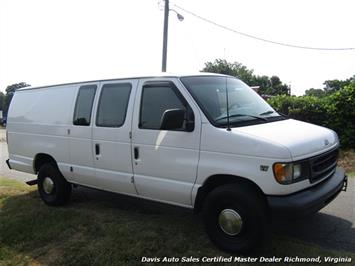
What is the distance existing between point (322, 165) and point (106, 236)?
281 cm

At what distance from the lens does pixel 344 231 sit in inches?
193

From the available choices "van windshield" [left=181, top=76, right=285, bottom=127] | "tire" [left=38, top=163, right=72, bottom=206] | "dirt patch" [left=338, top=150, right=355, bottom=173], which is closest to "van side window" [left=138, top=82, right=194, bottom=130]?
"van windshield" [left=181, top=76, right=285, bottom=127]

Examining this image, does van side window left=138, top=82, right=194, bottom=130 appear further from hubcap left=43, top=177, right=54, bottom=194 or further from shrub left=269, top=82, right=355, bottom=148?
shrub left=269, top=82, right=355, bottom=148

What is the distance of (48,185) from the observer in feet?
21.3

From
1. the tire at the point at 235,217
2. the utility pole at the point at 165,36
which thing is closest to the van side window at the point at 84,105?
the tire at the point at 235,217

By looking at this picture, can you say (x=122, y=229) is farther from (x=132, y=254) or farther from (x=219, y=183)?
(x=219, y=183)

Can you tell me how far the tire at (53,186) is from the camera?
635 cm

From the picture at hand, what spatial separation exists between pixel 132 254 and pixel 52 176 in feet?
8.73

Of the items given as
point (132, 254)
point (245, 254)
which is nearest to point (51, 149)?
point (132, 254)

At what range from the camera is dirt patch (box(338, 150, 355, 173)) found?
8930 mm

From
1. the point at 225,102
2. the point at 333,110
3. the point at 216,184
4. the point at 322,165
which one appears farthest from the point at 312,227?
the point at 333,110

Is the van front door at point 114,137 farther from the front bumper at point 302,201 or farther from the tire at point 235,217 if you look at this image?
the front bumper at point 302,201

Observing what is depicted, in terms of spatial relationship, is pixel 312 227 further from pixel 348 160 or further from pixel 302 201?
pixel 348 160

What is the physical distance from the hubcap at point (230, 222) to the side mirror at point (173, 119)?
1109 mm
